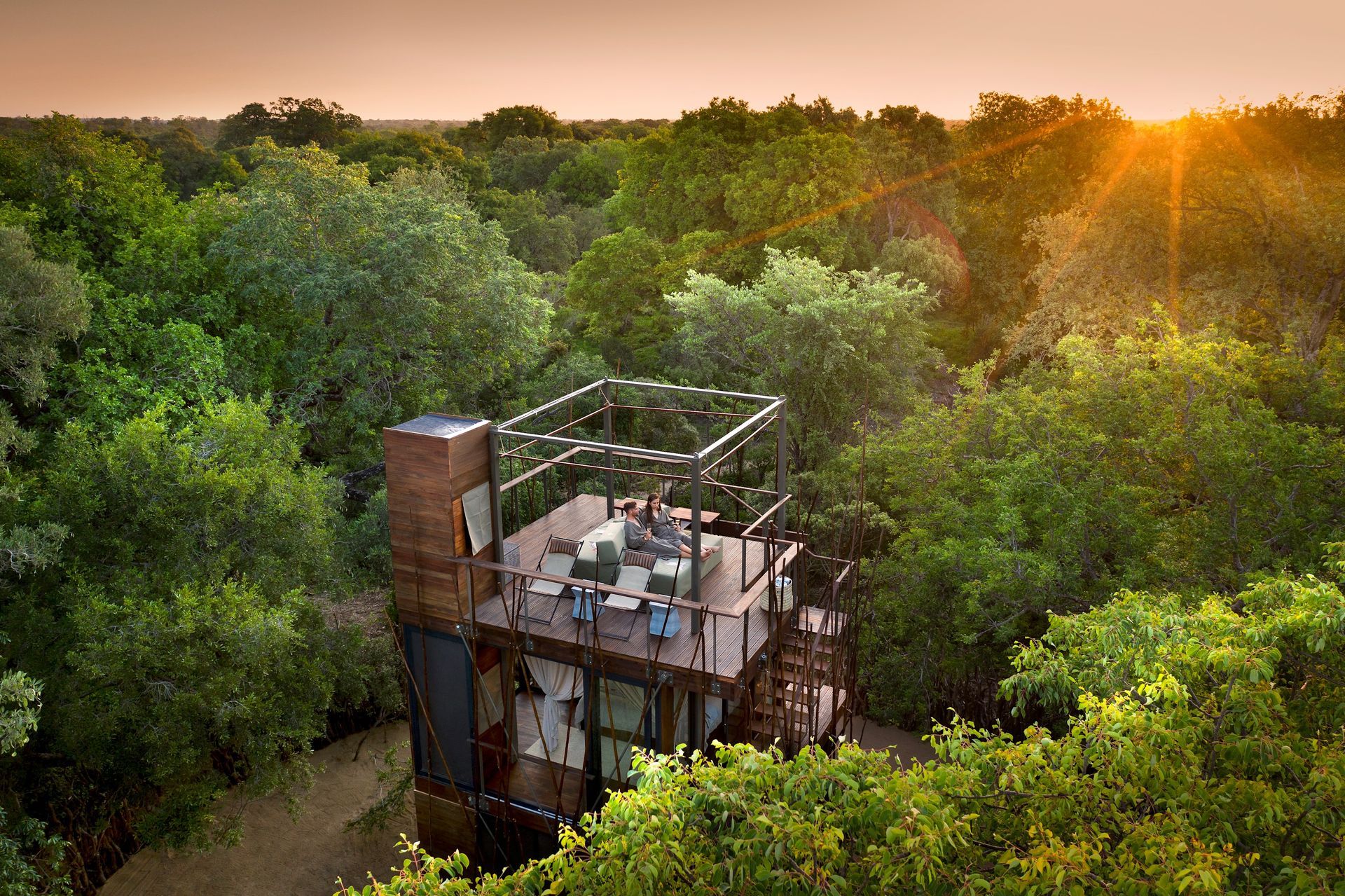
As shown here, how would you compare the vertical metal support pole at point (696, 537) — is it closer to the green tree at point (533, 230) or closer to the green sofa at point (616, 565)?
the green sofa at point (616, 565)

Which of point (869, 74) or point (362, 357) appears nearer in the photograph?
point (362, 357)

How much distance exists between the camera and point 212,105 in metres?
31.4

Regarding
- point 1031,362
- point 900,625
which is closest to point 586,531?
point 900,625

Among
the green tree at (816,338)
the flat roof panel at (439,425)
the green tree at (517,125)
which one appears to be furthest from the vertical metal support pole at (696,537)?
the green tree at (517,125)

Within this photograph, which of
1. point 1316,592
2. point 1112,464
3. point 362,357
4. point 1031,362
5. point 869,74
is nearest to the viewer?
point 1316,592

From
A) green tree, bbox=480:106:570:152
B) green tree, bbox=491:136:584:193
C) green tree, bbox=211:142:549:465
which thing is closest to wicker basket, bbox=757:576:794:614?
green tree, bbox=211:142:549:465

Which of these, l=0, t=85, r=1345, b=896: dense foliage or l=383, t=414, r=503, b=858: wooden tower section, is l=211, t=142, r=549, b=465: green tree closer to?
l=0, t=85, r=1345, b=896: dense foliage

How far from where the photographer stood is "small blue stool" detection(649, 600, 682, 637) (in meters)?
10.2

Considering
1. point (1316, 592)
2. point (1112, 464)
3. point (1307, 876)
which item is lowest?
point (1112, 464)

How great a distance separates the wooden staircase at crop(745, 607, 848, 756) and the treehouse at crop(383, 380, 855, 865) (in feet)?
0.15

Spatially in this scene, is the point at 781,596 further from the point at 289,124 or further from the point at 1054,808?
the point at 289,124

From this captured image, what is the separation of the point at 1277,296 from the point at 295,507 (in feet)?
73.5

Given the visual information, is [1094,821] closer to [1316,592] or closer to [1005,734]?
[1005,734]

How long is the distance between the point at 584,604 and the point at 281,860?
701 cm
